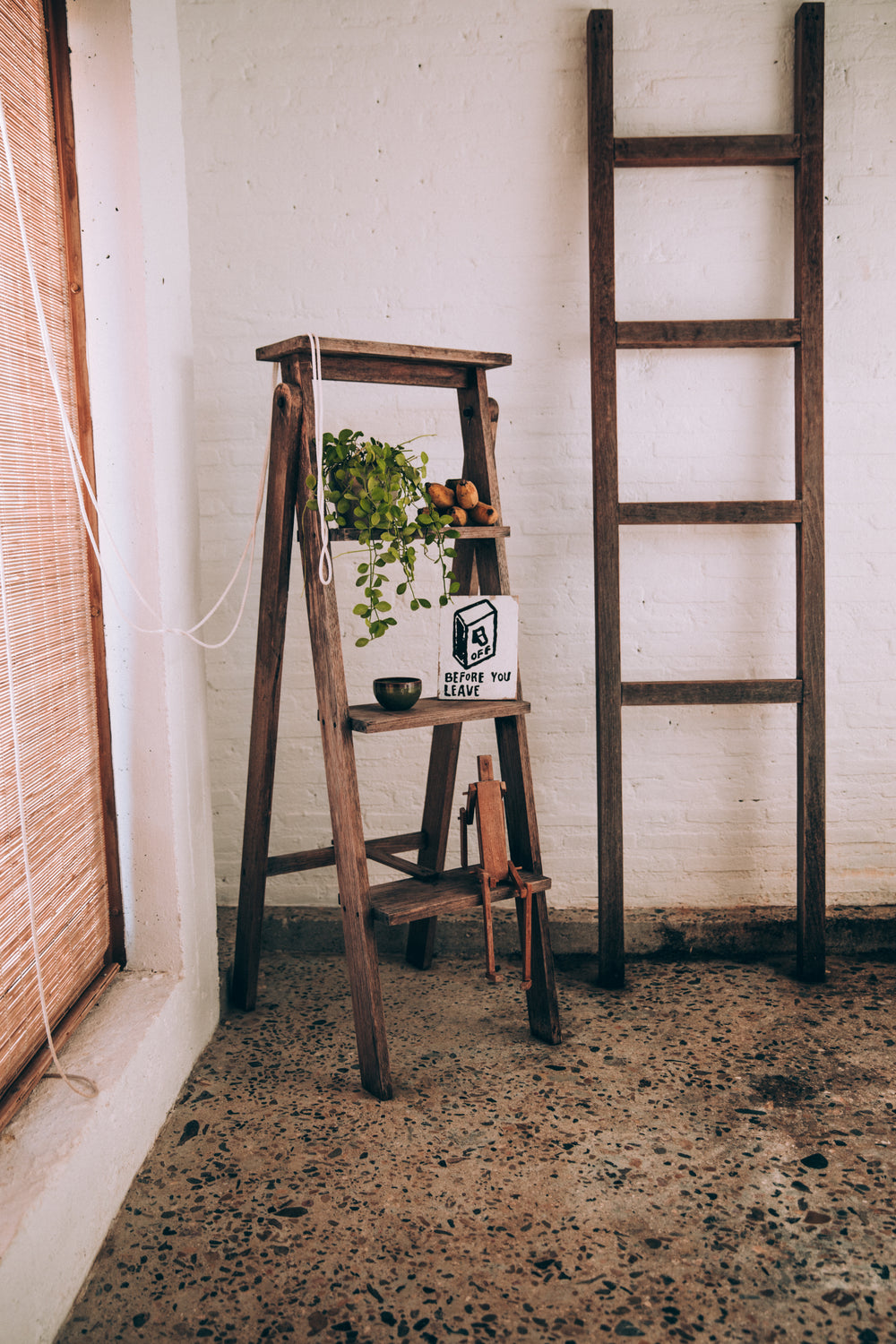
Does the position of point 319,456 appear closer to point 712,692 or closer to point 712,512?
point 712,512

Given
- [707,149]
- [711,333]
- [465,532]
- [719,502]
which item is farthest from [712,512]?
[707,149]

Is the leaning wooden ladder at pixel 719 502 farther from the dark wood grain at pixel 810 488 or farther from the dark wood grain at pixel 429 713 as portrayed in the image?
Answer: the dark wood grain at pixel 429 713

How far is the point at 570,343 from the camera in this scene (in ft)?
8.67

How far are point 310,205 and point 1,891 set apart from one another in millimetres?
1928

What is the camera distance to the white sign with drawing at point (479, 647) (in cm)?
214

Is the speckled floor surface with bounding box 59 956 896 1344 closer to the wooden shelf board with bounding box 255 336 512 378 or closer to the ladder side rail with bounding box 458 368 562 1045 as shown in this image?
the ladder side rail with bounding box 458 368 562 1045

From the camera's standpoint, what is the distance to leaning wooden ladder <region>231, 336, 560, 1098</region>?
204 cm

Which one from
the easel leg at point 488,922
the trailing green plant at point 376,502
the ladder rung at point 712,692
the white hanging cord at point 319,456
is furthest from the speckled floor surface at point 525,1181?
the white hanging cord at point 319,456

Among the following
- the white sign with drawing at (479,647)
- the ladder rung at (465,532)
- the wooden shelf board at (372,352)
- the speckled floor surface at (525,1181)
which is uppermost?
the wooden shelf board at (372,352)

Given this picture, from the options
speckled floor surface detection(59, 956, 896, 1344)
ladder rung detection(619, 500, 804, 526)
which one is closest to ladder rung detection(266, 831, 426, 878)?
speckled floor surface detection(59, 956, 896, 1344)

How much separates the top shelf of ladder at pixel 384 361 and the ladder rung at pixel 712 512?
1.86 ft

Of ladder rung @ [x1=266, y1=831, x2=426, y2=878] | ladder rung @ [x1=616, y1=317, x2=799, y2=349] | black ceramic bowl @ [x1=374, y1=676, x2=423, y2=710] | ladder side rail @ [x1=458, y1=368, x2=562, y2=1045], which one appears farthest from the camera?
ladder rung @ [x1=616, y1=317, x2=799, y2=349]

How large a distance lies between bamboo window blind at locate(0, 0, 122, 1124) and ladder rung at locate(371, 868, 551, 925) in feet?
1.90

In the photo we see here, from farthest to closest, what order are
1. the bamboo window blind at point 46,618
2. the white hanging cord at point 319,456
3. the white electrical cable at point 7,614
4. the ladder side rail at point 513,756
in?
the ladder side rail at point 513,756 < the white hanging cord at point 319,456 < the bamboo window blind at point 46,618 < the white electrical cable at point 7,614
